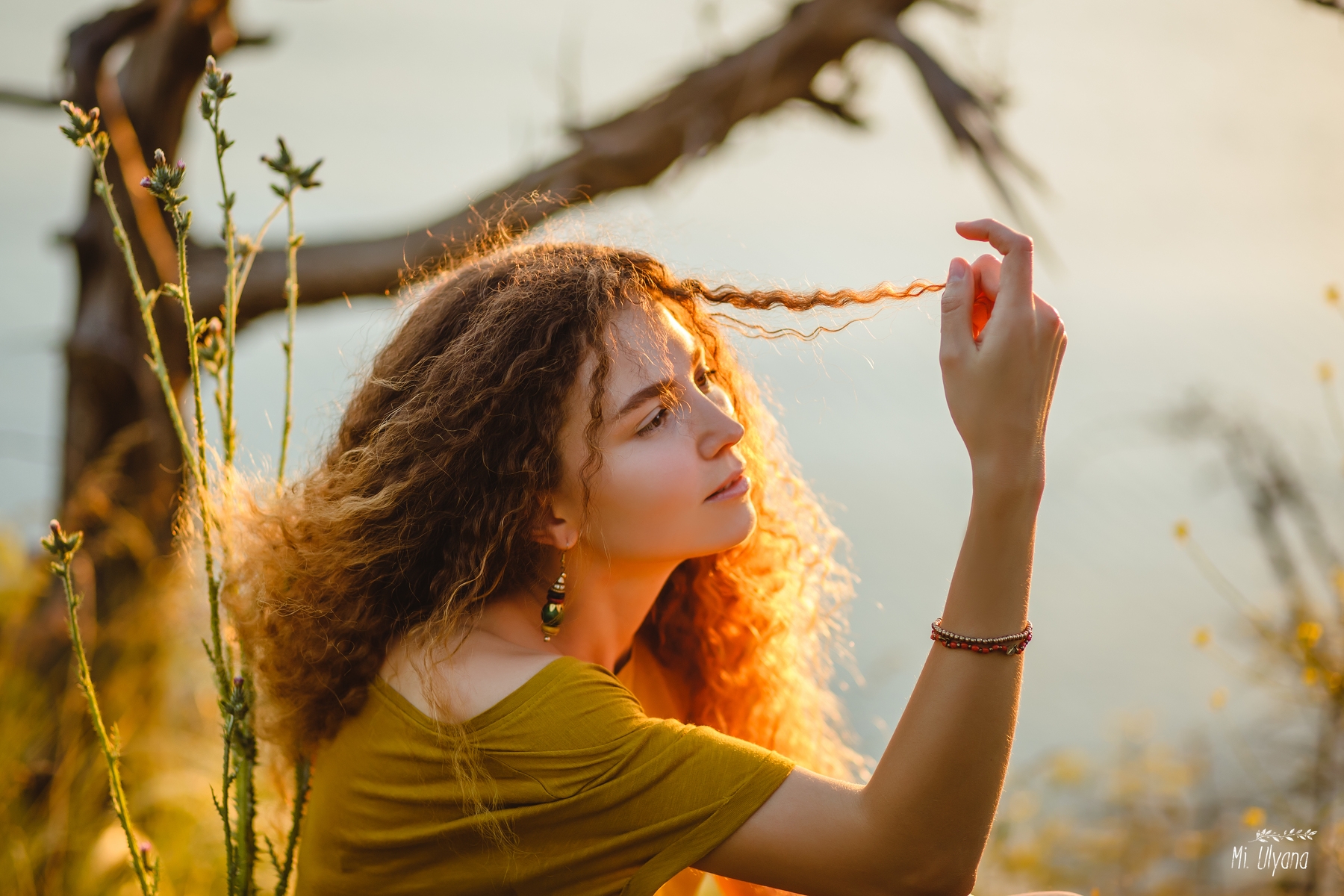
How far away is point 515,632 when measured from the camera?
1.46 meters

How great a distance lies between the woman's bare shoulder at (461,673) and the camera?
1273 millimetres

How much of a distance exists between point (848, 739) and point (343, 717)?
52.9 inches

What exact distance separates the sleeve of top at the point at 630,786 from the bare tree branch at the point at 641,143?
1.96 meters

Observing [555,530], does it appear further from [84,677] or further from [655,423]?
[84,677]

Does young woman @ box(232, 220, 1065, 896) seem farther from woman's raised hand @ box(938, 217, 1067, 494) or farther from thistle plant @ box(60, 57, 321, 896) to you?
thistle plant @ box(60, 57, 321, 896)

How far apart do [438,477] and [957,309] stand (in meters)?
0.83

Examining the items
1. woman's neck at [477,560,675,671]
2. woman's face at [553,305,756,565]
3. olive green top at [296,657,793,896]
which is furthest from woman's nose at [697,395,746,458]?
olive green top at [296,657,793,896]

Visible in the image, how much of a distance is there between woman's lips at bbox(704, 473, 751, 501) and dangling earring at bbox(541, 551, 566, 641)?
284 mm

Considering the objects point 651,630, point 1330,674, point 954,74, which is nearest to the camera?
point 1330,674

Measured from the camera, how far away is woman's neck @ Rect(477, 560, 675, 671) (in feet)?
4.82

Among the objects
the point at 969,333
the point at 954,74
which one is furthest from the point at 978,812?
the point at 954,74

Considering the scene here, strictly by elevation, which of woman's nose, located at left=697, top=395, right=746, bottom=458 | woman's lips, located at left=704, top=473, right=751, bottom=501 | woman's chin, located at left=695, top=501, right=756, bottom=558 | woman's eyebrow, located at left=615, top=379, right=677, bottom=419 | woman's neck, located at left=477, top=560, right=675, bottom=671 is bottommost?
woman's neck, located at left=477, top=560, right=675, bottom=671

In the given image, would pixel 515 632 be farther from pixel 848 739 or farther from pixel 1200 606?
pixel 1200 606

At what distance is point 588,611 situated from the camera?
1551 millimetres
